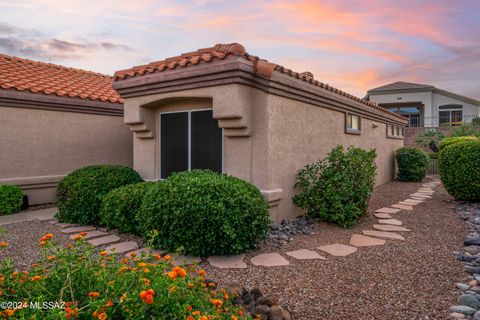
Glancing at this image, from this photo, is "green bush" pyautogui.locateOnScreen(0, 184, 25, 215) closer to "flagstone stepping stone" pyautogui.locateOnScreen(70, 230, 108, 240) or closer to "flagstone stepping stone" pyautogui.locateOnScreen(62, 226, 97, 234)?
"flagstone stepping stone" pyautogui.locateOnScreen(62, 226, 97, 234)

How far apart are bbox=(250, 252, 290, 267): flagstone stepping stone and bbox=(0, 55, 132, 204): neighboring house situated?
6.85m

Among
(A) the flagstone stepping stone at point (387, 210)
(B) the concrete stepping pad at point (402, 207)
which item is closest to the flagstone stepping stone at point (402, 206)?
(B) the concrete stepping pad at point (402, 207)

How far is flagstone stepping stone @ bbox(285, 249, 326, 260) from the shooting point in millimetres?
4375

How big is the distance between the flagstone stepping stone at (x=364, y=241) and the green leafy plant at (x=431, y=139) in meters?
19.1

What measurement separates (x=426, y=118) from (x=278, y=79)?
29.9 metres

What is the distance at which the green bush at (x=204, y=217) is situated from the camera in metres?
4.23

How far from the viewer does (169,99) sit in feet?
21.5

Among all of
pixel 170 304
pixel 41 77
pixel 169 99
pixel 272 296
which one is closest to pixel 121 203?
pixel 169 99

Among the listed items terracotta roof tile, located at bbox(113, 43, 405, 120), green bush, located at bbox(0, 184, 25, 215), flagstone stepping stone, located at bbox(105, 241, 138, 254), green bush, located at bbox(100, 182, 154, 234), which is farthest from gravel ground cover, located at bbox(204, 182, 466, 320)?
green bush, located at bbox(0, 184, 25, 215)

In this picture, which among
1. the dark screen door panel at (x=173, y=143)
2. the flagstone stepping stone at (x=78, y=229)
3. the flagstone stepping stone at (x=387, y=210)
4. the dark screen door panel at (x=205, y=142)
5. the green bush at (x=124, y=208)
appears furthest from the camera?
the flagstone stepping stone at (x=387, y=210)

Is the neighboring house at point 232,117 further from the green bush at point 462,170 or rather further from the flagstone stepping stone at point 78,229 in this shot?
the green bush at point 462,170

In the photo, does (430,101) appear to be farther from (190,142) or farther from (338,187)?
(190,142)

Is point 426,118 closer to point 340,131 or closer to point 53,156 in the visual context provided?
point 340,131

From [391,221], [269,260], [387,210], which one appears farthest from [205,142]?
[387,210]
